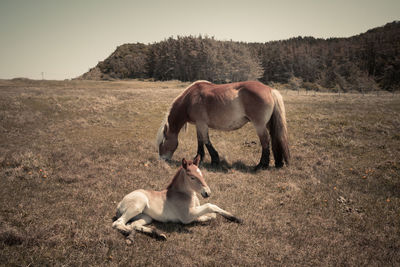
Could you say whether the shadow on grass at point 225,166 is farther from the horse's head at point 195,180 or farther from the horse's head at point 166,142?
the horse's head at point 195,180

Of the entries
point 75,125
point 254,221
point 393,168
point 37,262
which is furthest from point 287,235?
point 75,125

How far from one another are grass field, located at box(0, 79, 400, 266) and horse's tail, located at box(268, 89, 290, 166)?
2.12 ft

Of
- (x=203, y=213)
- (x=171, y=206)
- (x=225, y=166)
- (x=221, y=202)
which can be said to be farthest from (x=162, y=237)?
(x=225, y=166)

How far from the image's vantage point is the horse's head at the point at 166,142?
9.12 m

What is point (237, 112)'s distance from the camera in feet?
27.8

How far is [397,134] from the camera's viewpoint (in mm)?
12984

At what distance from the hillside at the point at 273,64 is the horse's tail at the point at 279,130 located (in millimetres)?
64913

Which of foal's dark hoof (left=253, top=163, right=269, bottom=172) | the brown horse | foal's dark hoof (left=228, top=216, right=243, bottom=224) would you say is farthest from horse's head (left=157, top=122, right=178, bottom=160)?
foal's dark hoof (left=228, top=216, right=243, bottom=224)

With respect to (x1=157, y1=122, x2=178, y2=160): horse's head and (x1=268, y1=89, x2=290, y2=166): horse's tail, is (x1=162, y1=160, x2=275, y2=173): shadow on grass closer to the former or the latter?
(x1=157, y1=122, x2=178, y2=160): horse's head

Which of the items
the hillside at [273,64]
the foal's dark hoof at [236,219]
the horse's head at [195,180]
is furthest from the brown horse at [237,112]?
the hillside at [273,64]

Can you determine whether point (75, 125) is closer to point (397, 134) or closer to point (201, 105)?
point (201, 105)

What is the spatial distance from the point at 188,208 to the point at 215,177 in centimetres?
280

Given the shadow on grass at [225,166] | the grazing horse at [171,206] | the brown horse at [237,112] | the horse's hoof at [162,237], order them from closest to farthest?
the horse's hoof at [162,237] < the grazing horse at [171,206] < the brown horse at [237,112] < the shadow on grass at [225,166]

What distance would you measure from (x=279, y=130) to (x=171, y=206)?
5.06m
